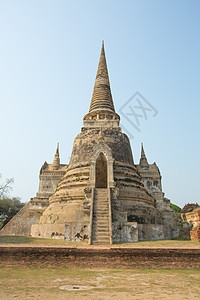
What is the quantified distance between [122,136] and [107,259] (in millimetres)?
11984

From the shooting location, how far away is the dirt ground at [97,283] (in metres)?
4.21

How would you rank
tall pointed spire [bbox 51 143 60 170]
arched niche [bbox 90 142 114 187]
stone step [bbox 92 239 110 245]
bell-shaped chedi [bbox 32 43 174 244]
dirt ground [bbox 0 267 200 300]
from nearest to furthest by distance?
dirt ground [bbox 0 267 200 300], stone step [bbox 92 239 110 245], bell-shaped chedi [bbox 32 43 174 244], arched niche [bbox 90 142 114 187], tall pointed spire [bbox 51 143 60 170]

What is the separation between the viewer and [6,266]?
6.83 meters

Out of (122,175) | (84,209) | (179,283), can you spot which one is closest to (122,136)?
(122,175)

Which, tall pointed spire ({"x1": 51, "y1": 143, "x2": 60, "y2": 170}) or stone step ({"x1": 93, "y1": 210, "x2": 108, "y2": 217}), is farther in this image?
tall pointed spire ({"x1": 51, "y1": 143, "x2": 60, "y2": 170})

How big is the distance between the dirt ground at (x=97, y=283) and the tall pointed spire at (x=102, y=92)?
1611cm

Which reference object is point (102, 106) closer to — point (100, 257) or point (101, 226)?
point (101, 226)

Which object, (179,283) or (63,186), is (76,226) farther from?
(179,283)

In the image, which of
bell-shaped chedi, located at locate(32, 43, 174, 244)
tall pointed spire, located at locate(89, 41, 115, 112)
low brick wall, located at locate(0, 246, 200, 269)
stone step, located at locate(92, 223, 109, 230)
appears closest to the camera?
low brick wall, located at locate(0, 246, 200, 269)

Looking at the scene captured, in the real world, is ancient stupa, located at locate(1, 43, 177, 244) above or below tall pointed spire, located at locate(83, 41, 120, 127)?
below

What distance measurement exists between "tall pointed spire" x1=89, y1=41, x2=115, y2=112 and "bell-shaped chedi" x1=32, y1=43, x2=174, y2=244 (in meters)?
0.10

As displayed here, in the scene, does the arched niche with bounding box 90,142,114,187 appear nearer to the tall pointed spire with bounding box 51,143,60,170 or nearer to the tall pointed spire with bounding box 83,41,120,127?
the tall pointed spire with bounding box 83,41,120,127

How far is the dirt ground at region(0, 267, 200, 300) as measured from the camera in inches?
166

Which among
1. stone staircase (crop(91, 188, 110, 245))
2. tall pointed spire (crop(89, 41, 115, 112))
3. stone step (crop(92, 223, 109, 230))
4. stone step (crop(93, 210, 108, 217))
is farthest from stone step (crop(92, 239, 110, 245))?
tall pointed spire (crop(89, 41, 115, 112))
